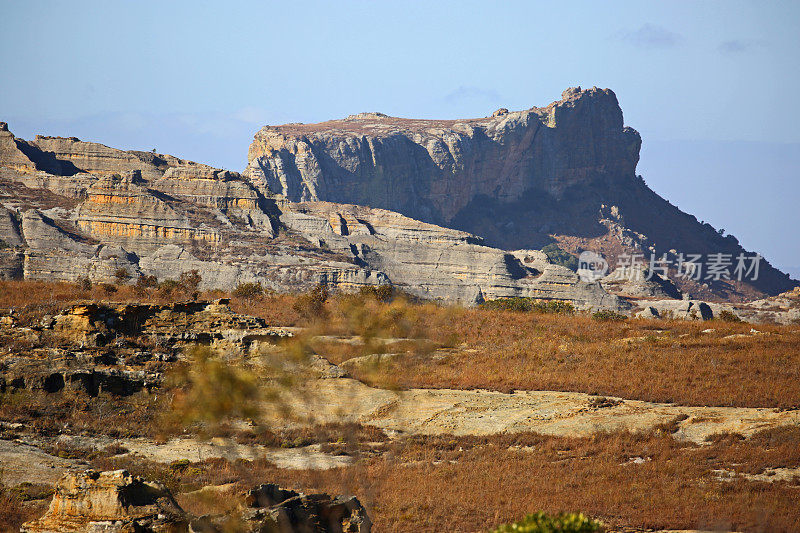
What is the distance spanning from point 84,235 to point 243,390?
117 metres

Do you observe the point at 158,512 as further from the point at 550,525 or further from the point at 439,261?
the point at 439,261

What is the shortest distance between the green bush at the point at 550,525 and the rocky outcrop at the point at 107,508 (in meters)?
8.38

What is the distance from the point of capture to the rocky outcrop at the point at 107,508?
1686 cm

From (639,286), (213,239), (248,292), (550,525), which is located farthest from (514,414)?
(639,286)

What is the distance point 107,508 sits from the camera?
17.1 metres

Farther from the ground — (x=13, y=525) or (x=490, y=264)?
(x=490, y=264)

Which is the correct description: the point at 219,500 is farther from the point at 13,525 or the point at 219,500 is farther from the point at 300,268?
the point at 300,268

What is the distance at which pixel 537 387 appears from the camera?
→ 3700 cm

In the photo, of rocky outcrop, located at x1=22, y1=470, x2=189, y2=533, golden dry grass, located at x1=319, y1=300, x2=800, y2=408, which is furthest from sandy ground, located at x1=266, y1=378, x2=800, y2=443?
→ rocky outcrop, located at x1=22, y1=470, x2=189, y2=533

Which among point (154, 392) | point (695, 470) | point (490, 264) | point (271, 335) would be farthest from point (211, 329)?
point (490, 264)

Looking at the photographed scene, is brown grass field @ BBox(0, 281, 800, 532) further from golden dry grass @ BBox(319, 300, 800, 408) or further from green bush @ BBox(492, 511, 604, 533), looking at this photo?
green bush @ BBox(492, 511, 604, 533)

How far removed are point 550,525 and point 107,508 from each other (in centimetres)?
1015

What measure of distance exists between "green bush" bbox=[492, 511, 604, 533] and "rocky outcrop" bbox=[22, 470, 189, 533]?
838 centimetres

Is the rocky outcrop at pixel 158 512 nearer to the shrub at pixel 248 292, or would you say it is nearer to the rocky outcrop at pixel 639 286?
the shrub at pixel 248 292
